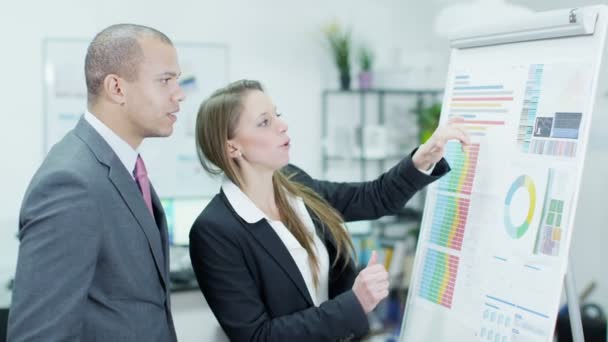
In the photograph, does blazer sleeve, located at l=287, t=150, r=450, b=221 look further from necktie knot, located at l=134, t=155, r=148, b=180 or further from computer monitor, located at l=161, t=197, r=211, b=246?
computer monitor, located at l=161, t=197, r=211, b=246

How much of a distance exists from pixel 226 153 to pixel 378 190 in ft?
1.60

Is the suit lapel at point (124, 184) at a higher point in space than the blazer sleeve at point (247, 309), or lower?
higher

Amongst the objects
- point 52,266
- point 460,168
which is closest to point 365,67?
point 460,168

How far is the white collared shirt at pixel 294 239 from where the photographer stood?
1.62 metres

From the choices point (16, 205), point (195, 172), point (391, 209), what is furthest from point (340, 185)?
point (16, 205)

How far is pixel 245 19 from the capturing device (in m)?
3.88

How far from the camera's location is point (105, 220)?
4.09ft

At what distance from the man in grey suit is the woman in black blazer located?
0.55 ft

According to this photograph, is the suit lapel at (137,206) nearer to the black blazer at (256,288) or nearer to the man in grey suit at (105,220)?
the man in grey suit at (105,220)

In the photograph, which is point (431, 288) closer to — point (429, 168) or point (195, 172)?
point (429, 168)

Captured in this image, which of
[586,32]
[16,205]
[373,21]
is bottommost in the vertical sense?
[16,205]

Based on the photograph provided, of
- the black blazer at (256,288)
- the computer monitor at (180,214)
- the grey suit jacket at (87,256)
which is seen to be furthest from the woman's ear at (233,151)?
the computer monitor at (180,214)

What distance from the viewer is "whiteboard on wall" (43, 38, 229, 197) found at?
3.62 meters

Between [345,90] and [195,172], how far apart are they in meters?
1.06
